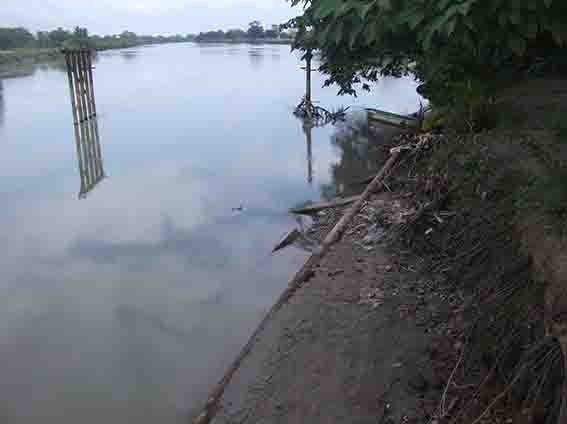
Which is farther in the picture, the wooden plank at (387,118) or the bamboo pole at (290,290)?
the wooden plank at (387,118)

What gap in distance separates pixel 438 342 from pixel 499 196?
1.25 meters

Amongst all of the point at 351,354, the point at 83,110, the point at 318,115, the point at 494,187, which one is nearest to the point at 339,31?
the point at 494,187

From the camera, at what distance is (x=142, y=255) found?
696 cm

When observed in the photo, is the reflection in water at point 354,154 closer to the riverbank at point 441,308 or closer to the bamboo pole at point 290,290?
the bamboo pole at point 290,290

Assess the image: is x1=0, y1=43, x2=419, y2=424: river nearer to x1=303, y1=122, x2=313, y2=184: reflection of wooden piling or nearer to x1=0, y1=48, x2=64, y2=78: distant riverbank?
x1=303, y1=122, x2=313, y2=184: reflection of wooden piling

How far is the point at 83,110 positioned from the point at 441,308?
15.3 meters

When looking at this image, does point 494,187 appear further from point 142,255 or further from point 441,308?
point 142,255

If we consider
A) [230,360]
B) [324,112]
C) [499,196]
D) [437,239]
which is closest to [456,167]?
[437,239]

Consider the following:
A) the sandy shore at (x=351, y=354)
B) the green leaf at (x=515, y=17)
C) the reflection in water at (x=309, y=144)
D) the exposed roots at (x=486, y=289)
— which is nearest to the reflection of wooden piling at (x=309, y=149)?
the reflection in water at (x=309, y=144)

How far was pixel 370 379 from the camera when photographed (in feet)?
11.6

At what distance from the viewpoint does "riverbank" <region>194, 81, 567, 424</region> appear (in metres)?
2.61

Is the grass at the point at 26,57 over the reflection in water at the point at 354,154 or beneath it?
over

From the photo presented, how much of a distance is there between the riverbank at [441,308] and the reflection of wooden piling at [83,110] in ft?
27.1

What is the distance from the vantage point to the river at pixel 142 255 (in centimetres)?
459
